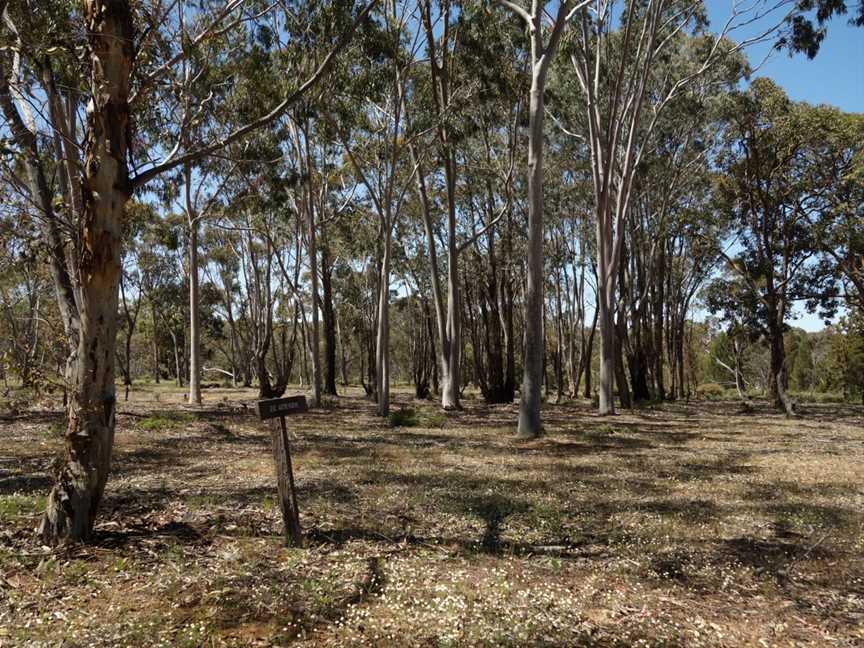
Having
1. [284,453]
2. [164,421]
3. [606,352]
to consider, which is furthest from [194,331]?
[284,453]

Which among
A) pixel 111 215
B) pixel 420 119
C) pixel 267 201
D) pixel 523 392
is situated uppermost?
pixel 420 119

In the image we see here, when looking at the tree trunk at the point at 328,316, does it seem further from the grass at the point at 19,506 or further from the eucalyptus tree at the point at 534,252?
the grass at the point at 19,506

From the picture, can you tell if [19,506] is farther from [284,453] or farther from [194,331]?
[194,331]

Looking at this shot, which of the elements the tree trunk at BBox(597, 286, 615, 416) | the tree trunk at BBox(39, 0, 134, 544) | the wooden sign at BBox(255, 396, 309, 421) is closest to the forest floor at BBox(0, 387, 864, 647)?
the tree trunk at BBox(39, 0, 134, 544)

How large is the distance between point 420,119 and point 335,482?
10.8 meters

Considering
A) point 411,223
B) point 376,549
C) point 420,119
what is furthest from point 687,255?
point 376,549

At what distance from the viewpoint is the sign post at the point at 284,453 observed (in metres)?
4.57

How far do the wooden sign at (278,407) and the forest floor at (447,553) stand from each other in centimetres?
117

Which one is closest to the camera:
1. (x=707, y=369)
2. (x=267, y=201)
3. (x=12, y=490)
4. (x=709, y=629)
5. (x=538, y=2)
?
(x=709, y=629)

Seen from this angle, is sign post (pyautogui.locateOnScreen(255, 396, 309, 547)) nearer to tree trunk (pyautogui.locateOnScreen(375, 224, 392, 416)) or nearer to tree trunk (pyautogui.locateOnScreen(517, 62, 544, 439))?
tree trunk (pyautogui.locateOnScreen(517, 62, 544, 439))

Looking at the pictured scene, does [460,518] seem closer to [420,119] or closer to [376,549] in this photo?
[376,549]

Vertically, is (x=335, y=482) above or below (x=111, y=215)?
below

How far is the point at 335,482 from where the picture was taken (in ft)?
24.5

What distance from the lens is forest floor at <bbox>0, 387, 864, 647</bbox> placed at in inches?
144
